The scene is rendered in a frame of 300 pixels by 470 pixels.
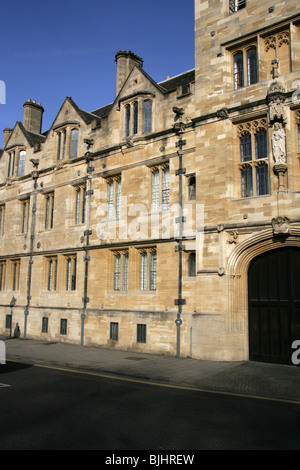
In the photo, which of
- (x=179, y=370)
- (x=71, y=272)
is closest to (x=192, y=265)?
(x=179, y=370)

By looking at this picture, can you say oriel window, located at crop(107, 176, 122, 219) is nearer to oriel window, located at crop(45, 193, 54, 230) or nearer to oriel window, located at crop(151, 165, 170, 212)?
oriel window, located at crop(151, 165, 170, 212)

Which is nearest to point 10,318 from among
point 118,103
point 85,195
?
point 85,195

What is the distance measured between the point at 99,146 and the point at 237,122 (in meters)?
7.99

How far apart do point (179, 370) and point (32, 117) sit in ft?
76.4

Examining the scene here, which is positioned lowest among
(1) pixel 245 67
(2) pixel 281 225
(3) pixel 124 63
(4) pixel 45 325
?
(4) pixel 45 325

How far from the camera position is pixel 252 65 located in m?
14.7

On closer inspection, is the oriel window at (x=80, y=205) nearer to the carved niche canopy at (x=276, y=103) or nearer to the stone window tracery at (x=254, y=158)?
the stone window tracery at (x=254, y=158)

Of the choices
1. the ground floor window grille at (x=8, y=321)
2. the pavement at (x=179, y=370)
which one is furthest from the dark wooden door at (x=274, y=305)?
the ground floor window grille at (x=8, y=321)

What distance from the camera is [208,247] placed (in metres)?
14.2

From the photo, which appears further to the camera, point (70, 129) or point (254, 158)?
point (70, 129)

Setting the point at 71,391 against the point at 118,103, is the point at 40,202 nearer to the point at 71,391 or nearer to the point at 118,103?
the point at 118,103

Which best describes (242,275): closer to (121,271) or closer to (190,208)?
(190,208)

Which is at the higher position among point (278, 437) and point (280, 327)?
point (280, 327)

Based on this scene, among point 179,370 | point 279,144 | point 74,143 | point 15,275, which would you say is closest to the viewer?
point 179,370
